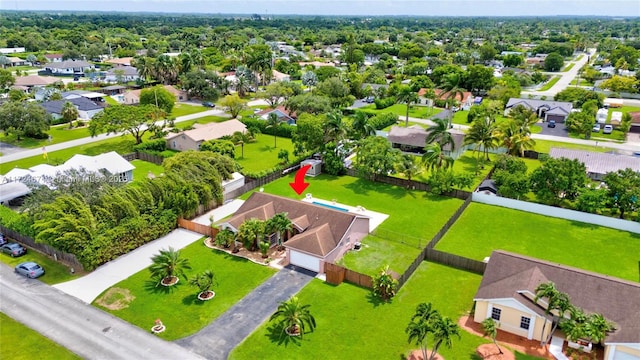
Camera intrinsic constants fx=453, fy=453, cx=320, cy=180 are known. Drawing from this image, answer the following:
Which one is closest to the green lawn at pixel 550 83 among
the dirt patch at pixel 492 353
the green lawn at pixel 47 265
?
the dirt patch at pixel 492 353

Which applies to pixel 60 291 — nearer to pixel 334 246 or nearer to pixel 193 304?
pixel 193 304

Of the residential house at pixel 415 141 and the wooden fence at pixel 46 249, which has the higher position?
the residential house at pixel 415 141

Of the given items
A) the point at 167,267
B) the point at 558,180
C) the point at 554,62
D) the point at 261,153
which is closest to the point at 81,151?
the point at 261,153

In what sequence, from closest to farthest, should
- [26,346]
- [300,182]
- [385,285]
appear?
1. [26,346]
2. [385,285]
3. [300,182]

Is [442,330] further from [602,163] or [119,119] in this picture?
[119,119]

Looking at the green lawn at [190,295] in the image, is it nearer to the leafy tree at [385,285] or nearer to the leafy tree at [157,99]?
the leafy tree at [385,285]

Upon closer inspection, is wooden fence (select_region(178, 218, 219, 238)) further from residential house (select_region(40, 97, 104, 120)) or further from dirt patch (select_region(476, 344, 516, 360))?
residential house (select_region(40, 97, 104, 120))
